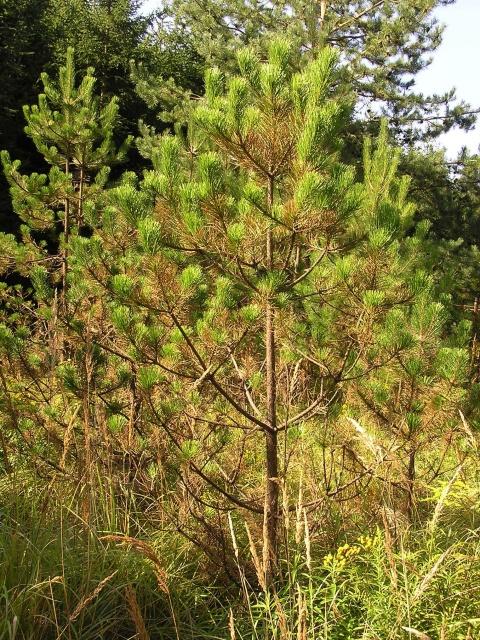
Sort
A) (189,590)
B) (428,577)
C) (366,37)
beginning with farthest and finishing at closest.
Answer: (366,37) < (189,590) < (428,577)

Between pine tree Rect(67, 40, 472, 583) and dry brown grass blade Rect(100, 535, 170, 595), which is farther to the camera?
pine tree Rect(67, 40, 472, 583)

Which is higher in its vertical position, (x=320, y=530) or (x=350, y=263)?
(x=350, y=263)

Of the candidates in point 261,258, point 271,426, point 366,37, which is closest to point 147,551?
point 271,426

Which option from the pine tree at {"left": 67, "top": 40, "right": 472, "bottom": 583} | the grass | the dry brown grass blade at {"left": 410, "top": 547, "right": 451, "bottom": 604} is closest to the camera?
the dry brown grass blade at {"left": 410, "top": 547, "right": 451, "bottom": 604}

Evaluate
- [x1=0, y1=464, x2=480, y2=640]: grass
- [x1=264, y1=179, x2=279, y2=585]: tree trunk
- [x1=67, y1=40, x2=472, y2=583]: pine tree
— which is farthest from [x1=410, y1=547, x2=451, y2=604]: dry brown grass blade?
[x1=264, y1=179, x2=279, y2=585]: tree trunk

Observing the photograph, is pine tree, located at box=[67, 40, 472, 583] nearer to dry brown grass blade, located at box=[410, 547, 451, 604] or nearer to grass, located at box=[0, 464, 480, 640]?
grass, located at box=[0, 464, 480, 640]

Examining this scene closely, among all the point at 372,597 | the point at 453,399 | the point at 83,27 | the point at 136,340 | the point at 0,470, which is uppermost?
the point at 83,27

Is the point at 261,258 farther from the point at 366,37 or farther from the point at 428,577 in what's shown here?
the point at 366,37

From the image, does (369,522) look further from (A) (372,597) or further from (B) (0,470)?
(B) (0,470)

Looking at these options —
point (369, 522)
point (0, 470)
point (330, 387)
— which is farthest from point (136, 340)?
point (0, 470)

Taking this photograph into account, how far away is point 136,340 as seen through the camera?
275cm

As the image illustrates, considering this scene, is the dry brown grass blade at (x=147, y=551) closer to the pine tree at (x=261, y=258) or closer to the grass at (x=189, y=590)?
the grass at (x=189, y=590)

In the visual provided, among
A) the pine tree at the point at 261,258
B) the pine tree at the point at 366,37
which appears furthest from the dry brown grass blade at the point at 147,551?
the pine tree at the point at 366,37

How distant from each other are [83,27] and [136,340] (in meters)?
16.0
